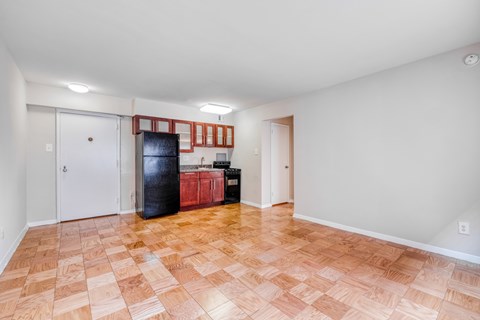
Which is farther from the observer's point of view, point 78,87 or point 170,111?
point 170,111

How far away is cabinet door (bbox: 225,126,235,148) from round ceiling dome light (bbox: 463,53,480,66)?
4293mm

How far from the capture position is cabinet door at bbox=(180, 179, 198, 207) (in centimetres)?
468

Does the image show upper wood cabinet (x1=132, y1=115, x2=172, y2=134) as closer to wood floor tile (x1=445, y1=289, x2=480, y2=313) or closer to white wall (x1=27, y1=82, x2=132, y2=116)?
white wall (x1=27, y1=82, x2=132, y2=116)

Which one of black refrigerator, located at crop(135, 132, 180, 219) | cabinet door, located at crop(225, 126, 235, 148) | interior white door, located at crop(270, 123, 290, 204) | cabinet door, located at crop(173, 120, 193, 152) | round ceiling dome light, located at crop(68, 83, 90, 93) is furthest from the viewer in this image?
cabinet door, located at crop(225, 126, 235, 148)

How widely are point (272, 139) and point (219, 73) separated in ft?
8.16

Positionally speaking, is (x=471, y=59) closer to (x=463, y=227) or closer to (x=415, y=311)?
(x=463, y=227)

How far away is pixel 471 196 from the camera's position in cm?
243

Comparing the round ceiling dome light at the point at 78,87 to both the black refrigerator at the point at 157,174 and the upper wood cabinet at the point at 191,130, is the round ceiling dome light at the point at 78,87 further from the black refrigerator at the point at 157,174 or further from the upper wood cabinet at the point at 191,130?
the black refrigerator at the point at 157,174

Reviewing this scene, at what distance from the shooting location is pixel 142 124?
4430 millimetres

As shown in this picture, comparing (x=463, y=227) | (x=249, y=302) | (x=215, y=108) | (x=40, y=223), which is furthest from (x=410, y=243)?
(x=40, y=223)

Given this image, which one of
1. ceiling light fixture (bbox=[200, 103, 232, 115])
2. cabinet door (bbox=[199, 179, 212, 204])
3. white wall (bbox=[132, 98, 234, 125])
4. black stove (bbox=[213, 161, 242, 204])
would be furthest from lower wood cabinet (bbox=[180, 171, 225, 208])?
ceiling light fixture (bbox=[200, 103, 232, 115])

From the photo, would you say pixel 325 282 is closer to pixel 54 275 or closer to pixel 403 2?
pixel 403 2

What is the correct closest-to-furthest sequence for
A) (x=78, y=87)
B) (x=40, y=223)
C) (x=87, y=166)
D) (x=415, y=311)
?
(x=415, y=311)
(x=78, y=87)
(x=40, y=223)
(x=87, y=166)

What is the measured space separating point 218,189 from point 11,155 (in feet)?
11.5
